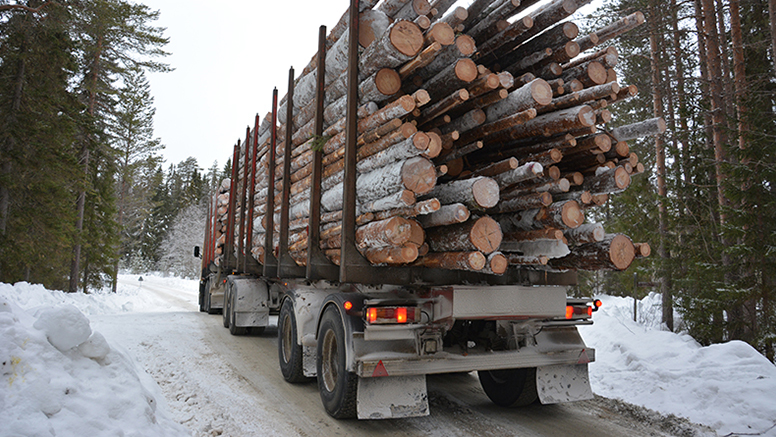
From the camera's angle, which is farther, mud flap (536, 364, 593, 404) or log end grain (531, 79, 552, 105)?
mud flap (536, 364, 593, 404)

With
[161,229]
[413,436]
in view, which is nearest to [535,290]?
[413,436]

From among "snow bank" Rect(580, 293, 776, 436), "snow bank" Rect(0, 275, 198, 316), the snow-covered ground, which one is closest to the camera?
the snow-covered ground

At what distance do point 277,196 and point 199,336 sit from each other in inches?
168

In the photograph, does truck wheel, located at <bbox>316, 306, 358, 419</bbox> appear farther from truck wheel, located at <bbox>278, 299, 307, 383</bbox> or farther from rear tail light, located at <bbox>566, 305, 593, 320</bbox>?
rear tail light, located at <bbox>566, 305, 593, 320</bbox>

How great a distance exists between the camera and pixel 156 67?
20.3 meters

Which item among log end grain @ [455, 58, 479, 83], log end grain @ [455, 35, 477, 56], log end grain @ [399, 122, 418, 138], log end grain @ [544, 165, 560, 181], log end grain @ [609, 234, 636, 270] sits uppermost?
log end grain @ [455, 35, 477, 56]

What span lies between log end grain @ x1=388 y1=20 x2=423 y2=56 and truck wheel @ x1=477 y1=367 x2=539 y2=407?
135 inches

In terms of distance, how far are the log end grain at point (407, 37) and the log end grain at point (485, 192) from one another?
1.37 meters

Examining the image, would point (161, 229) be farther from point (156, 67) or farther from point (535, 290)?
point (535, 290)

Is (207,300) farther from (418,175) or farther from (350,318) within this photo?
(418,175)

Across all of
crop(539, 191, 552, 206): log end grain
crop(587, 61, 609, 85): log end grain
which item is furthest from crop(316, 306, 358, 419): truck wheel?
crop(587, 61, 609, 85): log end grain

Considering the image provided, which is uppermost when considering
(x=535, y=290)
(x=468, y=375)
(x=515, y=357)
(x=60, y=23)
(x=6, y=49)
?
(x=60, y=23)

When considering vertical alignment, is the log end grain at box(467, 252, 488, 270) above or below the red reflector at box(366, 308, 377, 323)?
above

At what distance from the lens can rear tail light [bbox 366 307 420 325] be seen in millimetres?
4023
